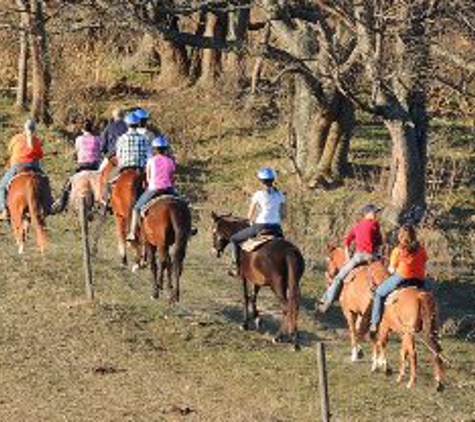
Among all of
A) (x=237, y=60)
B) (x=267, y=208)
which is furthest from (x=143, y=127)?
(x=237, y=60)

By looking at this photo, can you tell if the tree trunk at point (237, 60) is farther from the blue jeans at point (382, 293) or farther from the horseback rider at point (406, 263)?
the horseback rider at point (406, 263)

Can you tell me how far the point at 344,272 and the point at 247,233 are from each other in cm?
168

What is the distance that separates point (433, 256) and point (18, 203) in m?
9.51

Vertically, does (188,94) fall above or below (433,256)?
above

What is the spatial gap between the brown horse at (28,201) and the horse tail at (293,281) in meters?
5.82

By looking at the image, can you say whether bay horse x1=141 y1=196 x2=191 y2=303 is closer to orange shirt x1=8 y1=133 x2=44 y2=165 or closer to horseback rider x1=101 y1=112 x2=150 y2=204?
horseback rider x1=101 y1=112 x2=150 y2=204

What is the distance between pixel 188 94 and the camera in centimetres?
4194

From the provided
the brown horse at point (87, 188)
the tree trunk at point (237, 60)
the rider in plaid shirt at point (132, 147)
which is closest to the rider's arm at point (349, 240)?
the rider in plaid shirt at point (132, 147)

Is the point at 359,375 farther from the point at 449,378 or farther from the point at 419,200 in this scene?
the point at 419,200

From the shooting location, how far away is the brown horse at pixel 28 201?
23.2m

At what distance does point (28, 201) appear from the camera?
23250mm

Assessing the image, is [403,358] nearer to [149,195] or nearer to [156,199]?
[156,199]

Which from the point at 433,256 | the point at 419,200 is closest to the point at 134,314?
the point at 433,256

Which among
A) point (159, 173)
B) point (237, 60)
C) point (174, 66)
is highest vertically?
point (237, 60)
